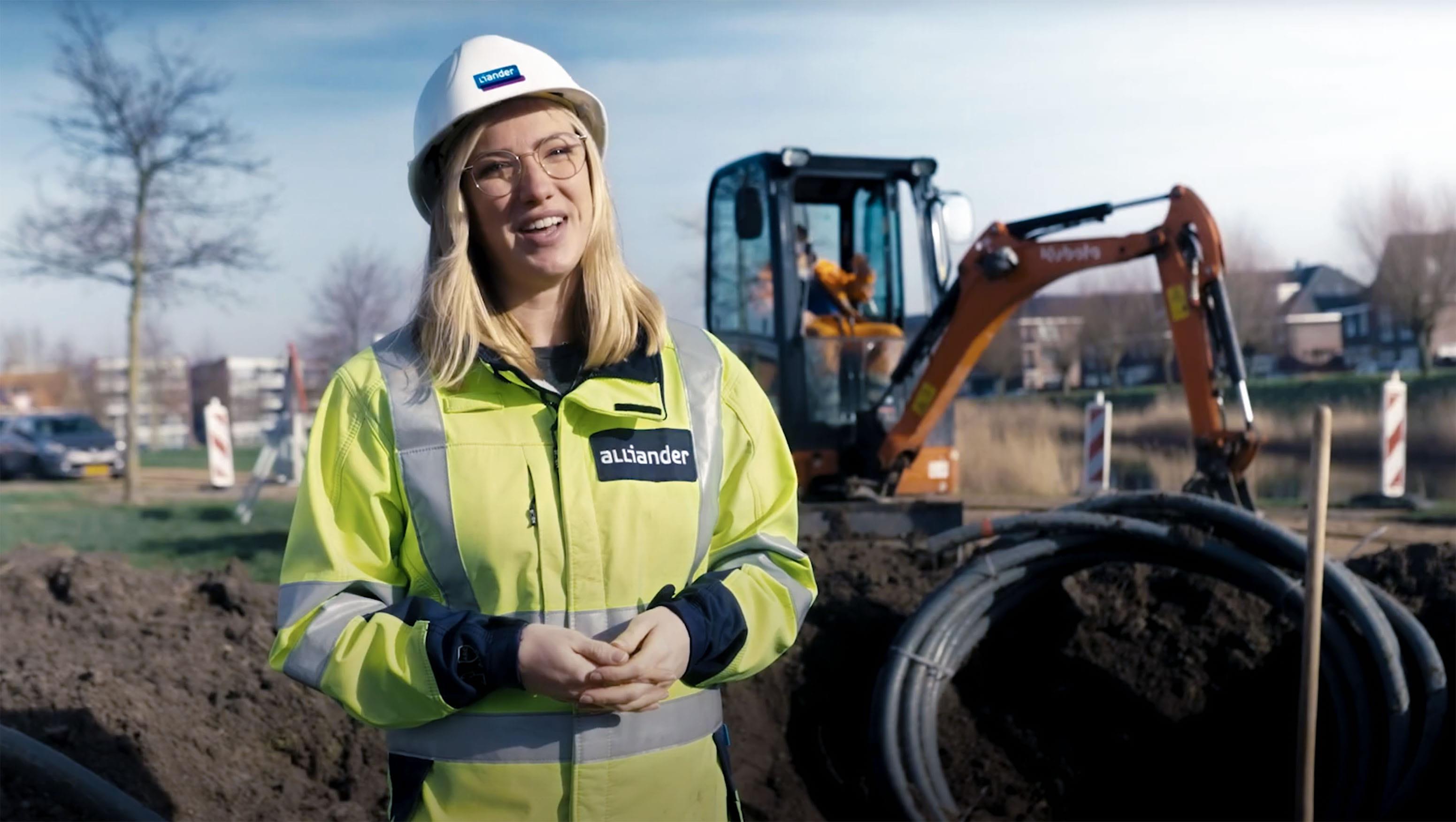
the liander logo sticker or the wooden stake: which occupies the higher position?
the liander logo sticker

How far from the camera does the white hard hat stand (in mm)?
2137

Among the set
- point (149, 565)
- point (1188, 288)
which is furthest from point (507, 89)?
point (149, 565)

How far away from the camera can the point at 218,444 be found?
19109 millimetres

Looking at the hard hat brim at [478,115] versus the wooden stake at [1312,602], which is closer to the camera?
the hard hat brim at [478,115]

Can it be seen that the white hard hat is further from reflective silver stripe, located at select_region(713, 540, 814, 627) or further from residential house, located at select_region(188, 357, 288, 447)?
residential house, located at select_region(188, 357, 288, 447)

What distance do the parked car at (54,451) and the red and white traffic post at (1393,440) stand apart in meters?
22.8

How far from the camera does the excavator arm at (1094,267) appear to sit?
7895 mm

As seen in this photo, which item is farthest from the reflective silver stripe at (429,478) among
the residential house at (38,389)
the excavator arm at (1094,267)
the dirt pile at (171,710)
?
the residential house at (38,389)

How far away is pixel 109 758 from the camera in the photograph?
4375 millimetres

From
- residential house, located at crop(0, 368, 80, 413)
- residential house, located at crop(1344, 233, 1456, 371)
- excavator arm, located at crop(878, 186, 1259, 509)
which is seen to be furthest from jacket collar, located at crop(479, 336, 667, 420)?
residential house, located at crop(0, 368, 80, 413)

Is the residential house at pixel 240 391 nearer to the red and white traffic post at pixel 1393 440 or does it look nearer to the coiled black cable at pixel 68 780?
the red and white traffic post at pixel 1393 440

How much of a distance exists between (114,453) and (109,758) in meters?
24.6

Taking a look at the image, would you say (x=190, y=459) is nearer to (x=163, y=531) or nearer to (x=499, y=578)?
(x=163, y=531)

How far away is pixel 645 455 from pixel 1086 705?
4287mm
